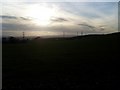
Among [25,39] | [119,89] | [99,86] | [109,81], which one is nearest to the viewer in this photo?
[119,89]

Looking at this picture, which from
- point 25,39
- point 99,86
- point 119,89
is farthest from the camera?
point 25,39

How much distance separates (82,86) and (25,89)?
7.33 ft

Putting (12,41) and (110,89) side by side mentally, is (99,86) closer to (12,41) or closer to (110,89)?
(110,89)

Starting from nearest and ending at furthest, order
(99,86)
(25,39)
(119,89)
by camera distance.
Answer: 1. (119,89)
2. (99,86)
3. (25,39)

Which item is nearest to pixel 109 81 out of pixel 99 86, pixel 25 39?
pixel 99 86

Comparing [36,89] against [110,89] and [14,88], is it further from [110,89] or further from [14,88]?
[110,89]

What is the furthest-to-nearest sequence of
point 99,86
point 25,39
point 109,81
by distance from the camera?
1. point 25,39
2. point 109,81
3. point 99,86

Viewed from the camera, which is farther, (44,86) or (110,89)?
(44,86)

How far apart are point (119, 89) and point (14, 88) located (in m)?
4.03

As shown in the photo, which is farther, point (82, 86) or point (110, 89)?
point (82, 86)

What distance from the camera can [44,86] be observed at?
8539mm

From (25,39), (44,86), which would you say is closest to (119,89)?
(44,86)

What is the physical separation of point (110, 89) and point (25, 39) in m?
41.0

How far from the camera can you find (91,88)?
7.94 meters
